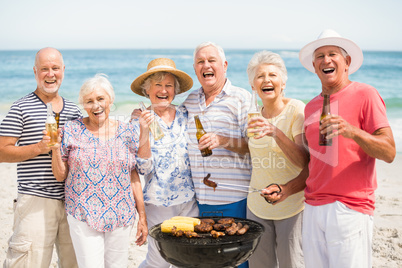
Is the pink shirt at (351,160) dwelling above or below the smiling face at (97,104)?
below

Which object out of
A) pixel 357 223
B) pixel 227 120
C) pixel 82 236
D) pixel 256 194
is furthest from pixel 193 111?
pixel 357 223

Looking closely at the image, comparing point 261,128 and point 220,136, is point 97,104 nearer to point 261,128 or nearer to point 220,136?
point 220,136

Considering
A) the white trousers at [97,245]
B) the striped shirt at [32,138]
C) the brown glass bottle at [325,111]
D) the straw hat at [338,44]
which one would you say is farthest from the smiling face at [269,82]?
the striped shirt at [32,138]

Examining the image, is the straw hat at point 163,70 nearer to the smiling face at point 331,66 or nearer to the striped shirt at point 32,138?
the striped shirt at point 32,138

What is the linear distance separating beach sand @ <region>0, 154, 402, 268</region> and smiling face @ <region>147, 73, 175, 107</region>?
2756 millimetres

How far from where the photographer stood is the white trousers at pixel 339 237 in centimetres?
344

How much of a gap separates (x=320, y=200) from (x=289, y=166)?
58 centimetres

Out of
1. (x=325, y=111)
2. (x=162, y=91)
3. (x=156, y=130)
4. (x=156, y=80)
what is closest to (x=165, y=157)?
(x=156, y=130)

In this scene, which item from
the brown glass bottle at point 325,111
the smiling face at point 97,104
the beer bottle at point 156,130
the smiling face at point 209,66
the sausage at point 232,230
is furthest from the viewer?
the smiling face at point 209,66

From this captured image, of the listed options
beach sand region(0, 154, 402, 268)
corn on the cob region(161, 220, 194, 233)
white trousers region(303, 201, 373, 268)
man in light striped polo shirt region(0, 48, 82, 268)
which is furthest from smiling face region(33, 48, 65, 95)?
beach sand region(0, 154, 402, 268)

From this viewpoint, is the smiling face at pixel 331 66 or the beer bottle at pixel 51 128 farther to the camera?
the beer bottle at pixel 51 128

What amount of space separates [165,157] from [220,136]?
Result: 2.08 feet

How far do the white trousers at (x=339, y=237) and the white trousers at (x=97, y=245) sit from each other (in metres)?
1.83

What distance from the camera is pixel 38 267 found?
14.1ft
